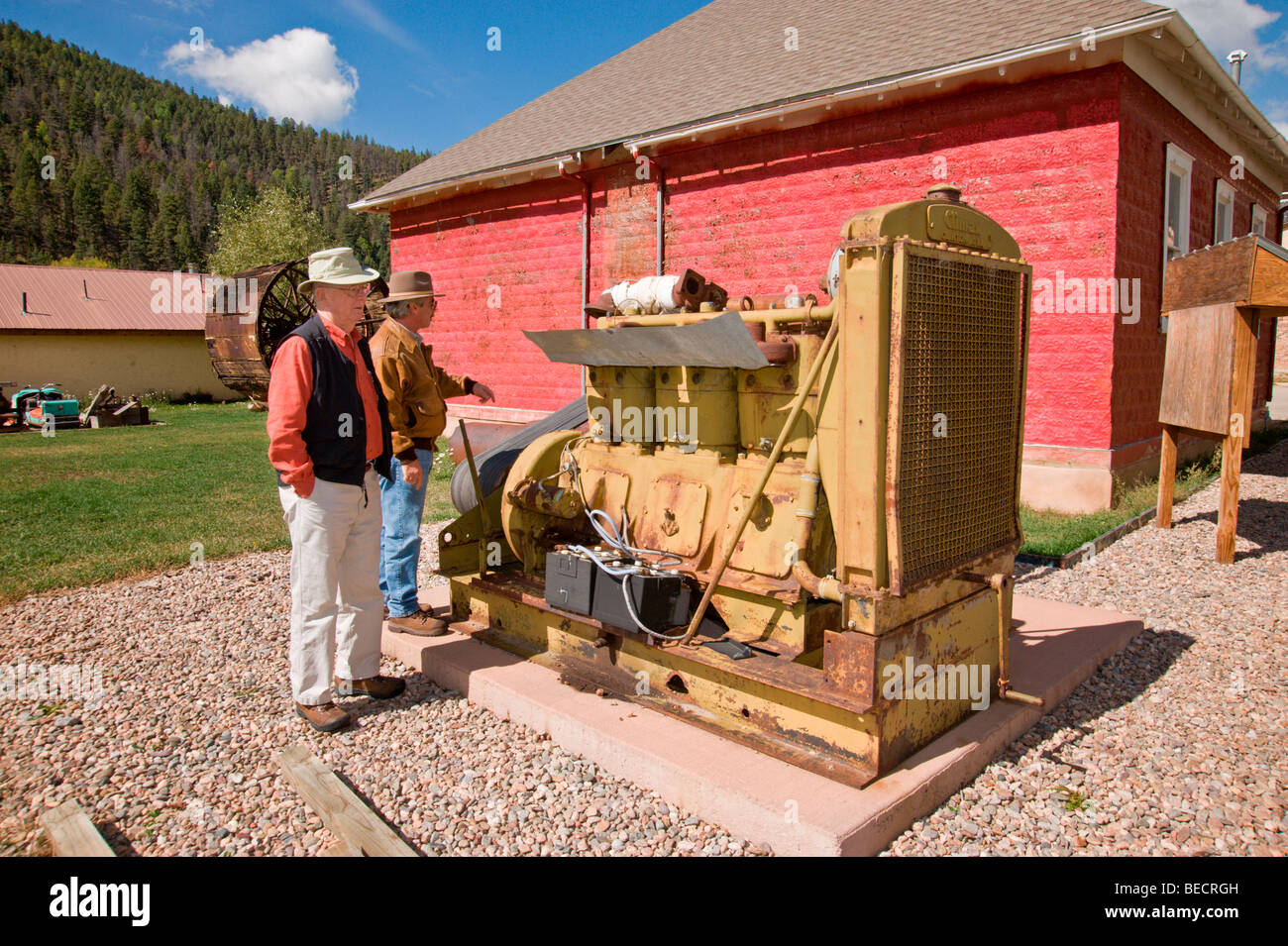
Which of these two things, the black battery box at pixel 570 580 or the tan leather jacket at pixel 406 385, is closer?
the black battery box at pixel 570 580

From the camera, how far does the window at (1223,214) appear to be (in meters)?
10.9

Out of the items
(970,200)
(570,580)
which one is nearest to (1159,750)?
(570,580)

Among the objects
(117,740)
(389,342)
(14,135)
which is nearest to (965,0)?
(389,342)

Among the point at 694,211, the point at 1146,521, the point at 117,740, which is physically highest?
the point at 694,211

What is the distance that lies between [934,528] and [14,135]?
379ft

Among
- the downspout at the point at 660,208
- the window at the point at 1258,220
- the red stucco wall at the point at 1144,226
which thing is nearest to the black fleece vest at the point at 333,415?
the red stucco wall at the point at 1144,226

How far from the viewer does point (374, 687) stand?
4.15 metres

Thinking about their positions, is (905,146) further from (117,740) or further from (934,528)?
(117,740)

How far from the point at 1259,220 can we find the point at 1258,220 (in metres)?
0.11

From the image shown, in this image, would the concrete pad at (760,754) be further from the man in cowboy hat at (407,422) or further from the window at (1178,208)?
the window at (1178,208)

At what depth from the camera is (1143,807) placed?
9.77 ft

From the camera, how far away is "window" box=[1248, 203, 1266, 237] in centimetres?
1281

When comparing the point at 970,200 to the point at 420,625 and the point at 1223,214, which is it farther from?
the point at 420,625

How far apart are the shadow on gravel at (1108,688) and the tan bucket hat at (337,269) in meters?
3.63
